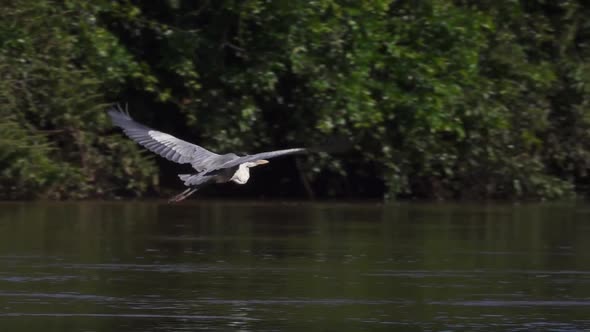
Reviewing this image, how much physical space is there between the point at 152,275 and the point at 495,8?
1130 centimetres

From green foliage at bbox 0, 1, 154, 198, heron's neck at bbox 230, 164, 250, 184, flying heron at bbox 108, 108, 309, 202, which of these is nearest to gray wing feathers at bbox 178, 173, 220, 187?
flying heron at bbox 108, 108, 309, 202

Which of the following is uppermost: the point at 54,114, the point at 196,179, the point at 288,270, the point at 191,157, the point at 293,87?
the point at 293,87

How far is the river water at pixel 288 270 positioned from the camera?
9047mm

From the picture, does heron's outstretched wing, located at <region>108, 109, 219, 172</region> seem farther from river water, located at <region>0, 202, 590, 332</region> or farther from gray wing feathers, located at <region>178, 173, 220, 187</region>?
river water, located at <region>0, 202, 590, 332</region>

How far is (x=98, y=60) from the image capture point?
1884cm

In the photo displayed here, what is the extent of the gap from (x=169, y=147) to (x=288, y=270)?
7.10 ft

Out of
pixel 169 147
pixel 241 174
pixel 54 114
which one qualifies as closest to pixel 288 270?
pixel 241 174

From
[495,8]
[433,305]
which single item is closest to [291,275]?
[433,305]

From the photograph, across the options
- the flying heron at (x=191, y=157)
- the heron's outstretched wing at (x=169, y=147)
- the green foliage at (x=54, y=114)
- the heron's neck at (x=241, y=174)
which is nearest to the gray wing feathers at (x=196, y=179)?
the flying heron at (x=191, y=157)

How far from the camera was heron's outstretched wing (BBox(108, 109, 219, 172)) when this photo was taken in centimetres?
1295

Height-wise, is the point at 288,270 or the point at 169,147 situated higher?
the point at 169,147

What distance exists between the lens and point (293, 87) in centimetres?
2027

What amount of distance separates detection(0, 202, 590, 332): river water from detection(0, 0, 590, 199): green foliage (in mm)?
1616

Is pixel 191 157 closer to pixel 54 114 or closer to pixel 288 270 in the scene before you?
pixel 288 270
